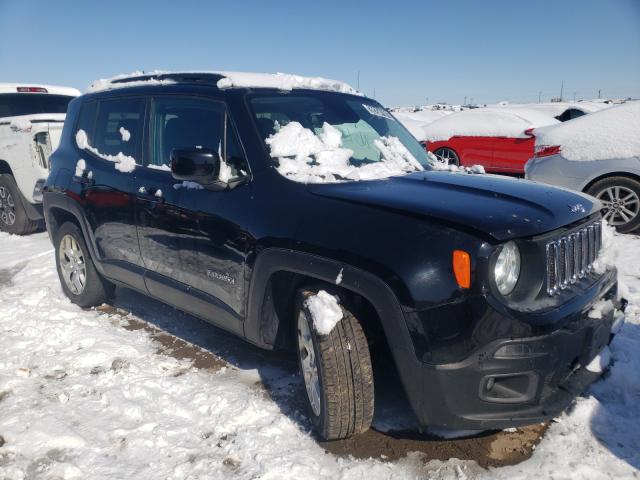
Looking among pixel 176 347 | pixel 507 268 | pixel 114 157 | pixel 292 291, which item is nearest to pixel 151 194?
pixel 114 157

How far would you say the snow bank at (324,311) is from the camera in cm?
235

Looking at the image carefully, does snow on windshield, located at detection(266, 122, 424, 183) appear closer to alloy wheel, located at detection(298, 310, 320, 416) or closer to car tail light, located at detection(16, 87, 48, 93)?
alloy wheel, located at detection(298, 310, 320, 416)

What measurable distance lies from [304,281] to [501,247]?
39.6 inches

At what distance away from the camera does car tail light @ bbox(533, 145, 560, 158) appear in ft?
21.9

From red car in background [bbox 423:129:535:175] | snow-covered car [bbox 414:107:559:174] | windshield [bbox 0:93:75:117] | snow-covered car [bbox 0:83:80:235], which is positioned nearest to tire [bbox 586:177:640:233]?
snow-covered car [bbox 414:107:559:174]

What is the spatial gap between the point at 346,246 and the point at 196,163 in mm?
1031

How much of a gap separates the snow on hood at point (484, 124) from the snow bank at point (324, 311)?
8.18 metres

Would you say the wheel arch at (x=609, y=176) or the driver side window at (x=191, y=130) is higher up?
the driver side window at (x=191, y=130)

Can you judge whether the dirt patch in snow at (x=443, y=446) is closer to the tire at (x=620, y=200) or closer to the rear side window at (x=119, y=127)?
the rear side window at (x=119, y=127)

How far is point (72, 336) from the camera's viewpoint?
396 cm

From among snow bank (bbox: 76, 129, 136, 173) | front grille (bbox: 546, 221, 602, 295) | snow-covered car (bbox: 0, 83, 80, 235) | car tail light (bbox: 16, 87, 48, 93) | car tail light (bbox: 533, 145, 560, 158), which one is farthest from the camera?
car tail light (bbox: 16, 87, 48, 93)

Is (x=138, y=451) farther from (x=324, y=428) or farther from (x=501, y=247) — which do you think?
(x=501, y=247)

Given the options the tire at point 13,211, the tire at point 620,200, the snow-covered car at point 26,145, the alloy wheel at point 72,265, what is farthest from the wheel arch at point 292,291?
the tire at point 13,211

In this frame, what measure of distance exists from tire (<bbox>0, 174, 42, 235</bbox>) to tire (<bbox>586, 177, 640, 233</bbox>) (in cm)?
771
